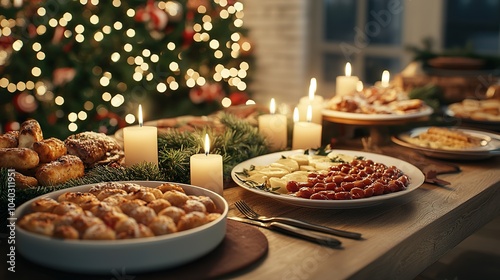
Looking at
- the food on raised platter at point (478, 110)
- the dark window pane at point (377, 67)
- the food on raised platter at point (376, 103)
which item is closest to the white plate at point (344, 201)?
the food on raised platter at point (376, 103)

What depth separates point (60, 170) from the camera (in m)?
1.16

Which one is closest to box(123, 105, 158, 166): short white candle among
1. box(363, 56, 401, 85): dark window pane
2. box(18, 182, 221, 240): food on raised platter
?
box(18, 182, 221, 240): food on raised platter

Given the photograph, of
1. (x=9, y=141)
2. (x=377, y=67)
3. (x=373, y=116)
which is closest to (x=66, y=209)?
(x=9, y=141)

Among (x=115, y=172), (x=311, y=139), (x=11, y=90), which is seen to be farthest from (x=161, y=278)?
(x=11, y=90)

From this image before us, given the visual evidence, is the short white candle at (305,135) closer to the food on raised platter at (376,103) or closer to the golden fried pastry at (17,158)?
the food on raised platter at (376,103)

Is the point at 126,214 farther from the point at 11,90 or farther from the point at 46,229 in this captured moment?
the point at 11,90

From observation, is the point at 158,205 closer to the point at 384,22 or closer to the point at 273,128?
the point at 273,128

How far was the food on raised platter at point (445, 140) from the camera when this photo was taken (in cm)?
165

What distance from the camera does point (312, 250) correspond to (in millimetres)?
1007

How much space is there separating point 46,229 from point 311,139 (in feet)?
2.93

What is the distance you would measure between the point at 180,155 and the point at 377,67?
8.97ft

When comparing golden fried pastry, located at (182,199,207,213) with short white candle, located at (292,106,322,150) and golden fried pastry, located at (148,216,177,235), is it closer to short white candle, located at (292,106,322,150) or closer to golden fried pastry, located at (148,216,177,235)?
golden fried pastry, located at (148,216,177,235)

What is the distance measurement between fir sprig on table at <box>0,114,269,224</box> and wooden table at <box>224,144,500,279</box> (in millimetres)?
123

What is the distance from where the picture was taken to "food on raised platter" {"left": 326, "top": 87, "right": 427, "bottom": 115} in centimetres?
179
